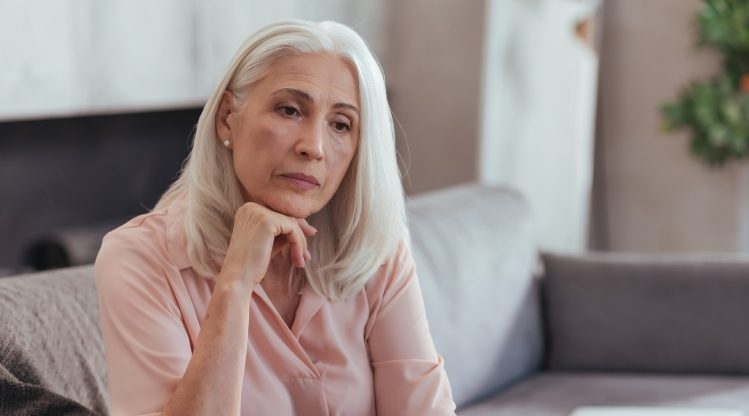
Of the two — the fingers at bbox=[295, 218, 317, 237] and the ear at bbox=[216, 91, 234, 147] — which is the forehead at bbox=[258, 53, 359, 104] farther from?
the fingers at bbox=[295, 218, 317, 237]

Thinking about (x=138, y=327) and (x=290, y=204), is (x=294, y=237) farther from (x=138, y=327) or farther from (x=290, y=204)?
(x=138, y=327)

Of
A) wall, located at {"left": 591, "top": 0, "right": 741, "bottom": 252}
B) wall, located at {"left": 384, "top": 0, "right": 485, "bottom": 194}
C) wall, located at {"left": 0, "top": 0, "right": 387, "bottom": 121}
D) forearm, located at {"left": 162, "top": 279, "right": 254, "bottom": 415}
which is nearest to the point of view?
forearm, located at {"left": 162, "top": 279, "right": 254, "bottom": 415}

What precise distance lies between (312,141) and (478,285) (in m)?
1.04

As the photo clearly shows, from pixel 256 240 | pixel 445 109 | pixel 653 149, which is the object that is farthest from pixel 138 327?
pixel 653 149

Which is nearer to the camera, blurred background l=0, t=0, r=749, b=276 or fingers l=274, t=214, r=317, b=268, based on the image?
fingers l=274, t=214, r=317, b=268

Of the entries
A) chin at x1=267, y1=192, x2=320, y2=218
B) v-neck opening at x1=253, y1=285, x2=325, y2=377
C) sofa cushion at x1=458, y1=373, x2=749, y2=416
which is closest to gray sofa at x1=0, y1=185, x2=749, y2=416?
sofa cushion at x1=458, y1=373, x2=749, y2=416

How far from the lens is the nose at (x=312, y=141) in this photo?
3.95 ft

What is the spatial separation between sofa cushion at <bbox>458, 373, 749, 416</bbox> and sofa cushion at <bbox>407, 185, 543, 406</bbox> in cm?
7

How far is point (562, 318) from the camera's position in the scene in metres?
2.30

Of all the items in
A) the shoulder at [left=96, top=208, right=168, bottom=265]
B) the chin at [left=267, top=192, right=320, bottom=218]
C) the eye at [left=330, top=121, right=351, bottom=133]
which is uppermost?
the eye at [left=330, top=121, right=351, bottom=133]

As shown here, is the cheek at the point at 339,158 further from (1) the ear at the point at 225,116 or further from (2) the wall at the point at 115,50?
(2) the wall at the point at 115,50

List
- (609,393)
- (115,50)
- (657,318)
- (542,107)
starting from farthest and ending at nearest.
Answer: (542,107) → (115,50) → (657,318) → (609,393)

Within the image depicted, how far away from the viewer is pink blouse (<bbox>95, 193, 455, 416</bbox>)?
1112 millimetres

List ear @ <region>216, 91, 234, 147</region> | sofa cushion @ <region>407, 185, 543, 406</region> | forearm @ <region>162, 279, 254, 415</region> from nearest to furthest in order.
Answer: forearm @ <region>162, 279, 254, 415</region> < ear @ <region>216, 91, 234, 147</region> < sofa cushion @ <region>407, 185, 543, 406</region>
